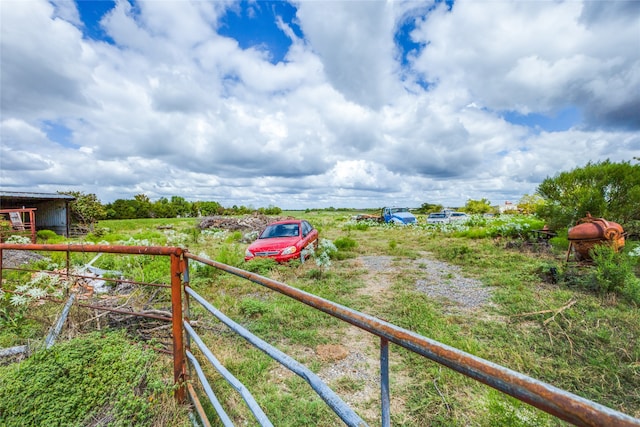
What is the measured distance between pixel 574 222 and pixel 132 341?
1299 centimetres

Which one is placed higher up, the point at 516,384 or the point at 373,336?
the point at 516,384

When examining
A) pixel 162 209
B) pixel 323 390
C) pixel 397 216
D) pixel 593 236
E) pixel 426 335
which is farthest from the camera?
pixel 162 209

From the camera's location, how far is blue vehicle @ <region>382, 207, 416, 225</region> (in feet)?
84.8

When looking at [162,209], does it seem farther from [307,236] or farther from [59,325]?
[59,325]

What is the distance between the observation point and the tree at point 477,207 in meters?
35.4

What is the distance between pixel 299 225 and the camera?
33.7 ft

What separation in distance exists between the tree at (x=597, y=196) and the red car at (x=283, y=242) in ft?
29.9

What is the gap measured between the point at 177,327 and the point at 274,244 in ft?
21.4

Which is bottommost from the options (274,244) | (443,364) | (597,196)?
(274,244)

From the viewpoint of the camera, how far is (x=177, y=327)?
2.58 meters

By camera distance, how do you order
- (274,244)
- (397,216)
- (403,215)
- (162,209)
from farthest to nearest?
(162,209), (397,216), (403,215), (274,244)

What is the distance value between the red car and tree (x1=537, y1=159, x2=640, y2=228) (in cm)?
912

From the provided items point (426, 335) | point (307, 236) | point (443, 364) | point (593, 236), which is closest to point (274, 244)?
point (307, 236)

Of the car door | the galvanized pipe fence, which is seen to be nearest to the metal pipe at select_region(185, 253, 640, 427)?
the galvanized pipe fence
